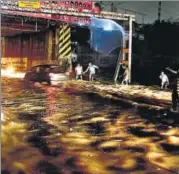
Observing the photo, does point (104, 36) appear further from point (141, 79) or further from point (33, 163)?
point (33, 163)

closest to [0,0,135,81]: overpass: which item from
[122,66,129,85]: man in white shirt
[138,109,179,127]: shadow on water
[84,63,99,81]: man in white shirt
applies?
[84,63,99,81]: man in white shirt

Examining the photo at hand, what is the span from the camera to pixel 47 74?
2494 millimetres

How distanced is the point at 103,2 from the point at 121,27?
0.24 meters

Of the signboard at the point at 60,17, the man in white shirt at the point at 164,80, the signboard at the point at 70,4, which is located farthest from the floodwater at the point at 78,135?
the signboard at the point at 70,4

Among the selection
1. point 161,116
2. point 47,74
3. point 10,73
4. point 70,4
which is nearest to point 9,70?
point 10,73

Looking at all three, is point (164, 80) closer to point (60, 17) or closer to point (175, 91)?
point (175, 91)

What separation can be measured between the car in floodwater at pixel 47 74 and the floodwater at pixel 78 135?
0.06 m

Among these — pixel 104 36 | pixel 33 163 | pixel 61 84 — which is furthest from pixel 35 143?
pixel 104 36

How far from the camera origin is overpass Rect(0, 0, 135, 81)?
2441mm

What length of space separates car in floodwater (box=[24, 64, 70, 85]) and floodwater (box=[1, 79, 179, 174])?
0.06m

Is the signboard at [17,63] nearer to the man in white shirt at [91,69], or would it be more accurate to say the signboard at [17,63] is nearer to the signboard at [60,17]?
the signboard at [60,17]

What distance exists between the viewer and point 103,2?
243 centimetres

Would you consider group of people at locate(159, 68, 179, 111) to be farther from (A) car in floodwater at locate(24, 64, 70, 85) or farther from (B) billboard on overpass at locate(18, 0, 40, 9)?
(B) billboard on overpass at locate(18, 0, 40, 9)

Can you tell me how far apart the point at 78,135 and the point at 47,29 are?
A: 0.79 m
